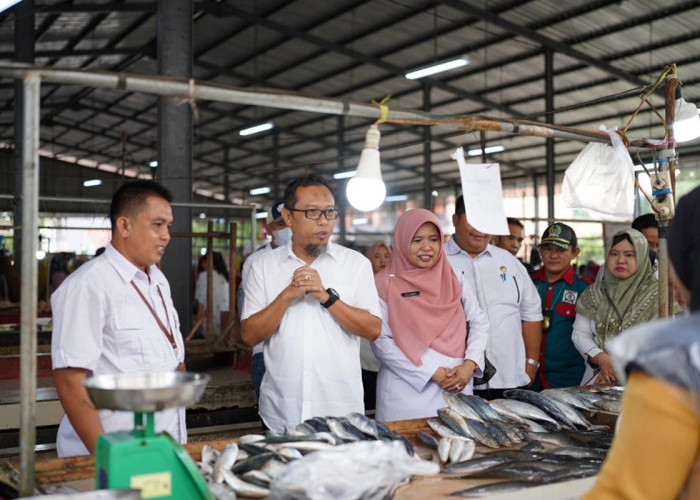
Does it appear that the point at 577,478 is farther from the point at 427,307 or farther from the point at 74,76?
the point at 74,76

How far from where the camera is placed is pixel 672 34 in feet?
41.3

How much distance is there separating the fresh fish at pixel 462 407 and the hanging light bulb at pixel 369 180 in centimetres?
87

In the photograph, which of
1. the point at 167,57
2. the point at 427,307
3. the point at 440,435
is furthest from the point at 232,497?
the point at 167,57

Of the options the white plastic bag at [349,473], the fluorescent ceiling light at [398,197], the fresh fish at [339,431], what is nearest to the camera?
the white plastic bag at [349,473]

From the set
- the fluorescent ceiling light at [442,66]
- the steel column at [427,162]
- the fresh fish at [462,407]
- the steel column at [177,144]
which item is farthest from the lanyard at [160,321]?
the steel column at [427,162]

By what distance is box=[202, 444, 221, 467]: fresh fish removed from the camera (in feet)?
7.18

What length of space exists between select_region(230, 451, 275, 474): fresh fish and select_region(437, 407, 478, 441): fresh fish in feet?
2.71

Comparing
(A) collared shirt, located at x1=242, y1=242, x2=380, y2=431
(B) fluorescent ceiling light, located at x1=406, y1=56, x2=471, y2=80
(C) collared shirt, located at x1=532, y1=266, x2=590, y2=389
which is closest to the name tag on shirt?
(C) collared shirt, located at x1=532, y1=266, x2=590, y2=389

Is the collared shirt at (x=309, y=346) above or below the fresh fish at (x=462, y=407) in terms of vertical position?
above

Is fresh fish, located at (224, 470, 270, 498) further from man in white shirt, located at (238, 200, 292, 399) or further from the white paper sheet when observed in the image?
man in white shirt, located at (238, 200, 292, 399)

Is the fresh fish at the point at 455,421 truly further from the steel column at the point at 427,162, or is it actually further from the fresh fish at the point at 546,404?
the steel column at the point at 427,162

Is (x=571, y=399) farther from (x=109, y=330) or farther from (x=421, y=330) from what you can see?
(x=109, y=330)

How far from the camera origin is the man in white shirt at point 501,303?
404cm

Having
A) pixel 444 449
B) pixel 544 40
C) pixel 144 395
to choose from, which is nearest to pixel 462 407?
pixel 444 449
